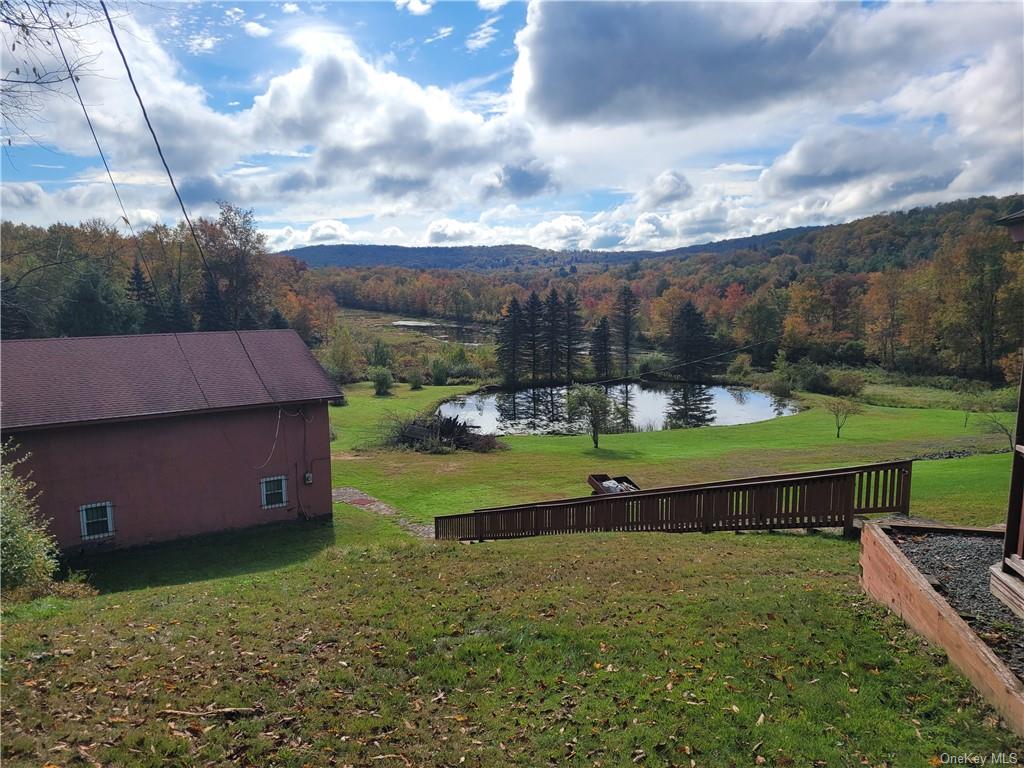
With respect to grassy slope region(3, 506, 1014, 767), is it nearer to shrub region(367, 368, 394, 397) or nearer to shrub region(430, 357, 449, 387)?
shrub region(367, 368, 394, 397)

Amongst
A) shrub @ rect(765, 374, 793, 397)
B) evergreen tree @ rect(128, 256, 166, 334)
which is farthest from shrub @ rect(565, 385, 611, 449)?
evergreen tree @ rect(128, 256, 166, 334)

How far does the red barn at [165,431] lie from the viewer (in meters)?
16.0

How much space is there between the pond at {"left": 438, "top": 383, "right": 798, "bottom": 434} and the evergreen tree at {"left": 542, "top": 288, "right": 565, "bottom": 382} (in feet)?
13.6

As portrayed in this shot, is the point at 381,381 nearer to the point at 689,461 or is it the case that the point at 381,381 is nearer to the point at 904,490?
the point at 689,461

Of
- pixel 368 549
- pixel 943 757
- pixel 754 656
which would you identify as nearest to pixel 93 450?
pixel 368 549

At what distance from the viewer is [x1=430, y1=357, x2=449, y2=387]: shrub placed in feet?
209

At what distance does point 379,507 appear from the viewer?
22.1 metres

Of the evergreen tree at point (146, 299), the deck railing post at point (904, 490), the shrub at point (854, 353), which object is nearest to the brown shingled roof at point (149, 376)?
the deck railing post at point (904, 490)

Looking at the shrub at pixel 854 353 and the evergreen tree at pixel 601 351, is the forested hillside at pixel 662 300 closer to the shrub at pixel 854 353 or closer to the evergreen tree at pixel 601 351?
the shrub at pixel 854 353

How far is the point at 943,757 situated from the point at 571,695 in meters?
2.71

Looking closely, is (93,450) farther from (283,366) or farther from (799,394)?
(799,394)

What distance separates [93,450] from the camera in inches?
642

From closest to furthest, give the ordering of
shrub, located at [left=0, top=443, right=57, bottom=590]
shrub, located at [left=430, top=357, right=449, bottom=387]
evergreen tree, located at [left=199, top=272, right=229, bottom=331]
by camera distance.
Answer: shrub, located at [left=0, top=443, right=57, bottom=590] < evergreen tree, located at [left=199, top=272, right=229, bottom=331] < shrub, located at [left=430, top=357, right=449, bottom=387]

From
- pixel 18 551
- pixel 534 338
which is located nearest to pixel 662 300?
pixel 534 338
